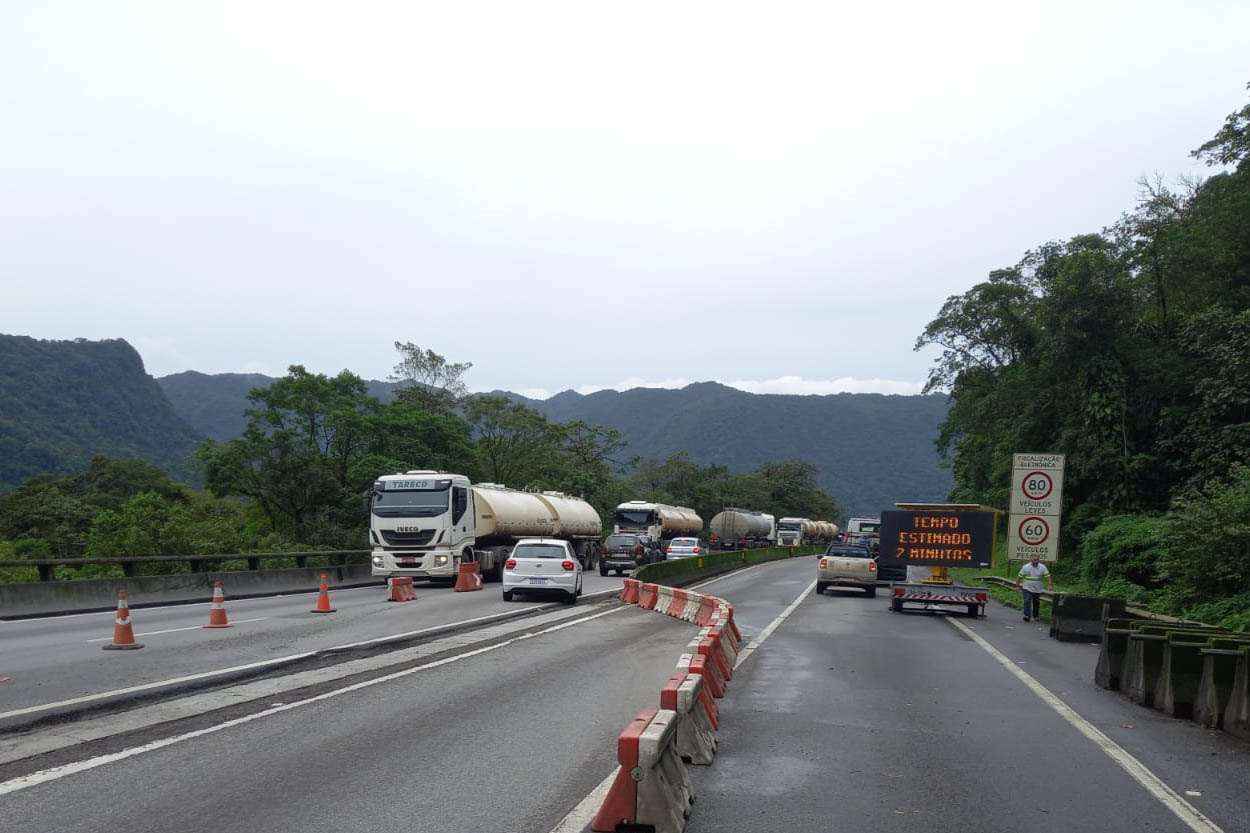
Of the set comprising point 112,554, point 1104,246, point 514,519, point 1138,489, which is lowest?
point 112,554

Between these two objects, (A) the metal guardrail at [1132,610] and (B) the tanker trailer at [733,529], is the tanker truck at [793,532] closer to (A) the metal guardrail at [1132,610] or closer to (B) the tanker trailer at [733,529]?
(B) the tanker trailer at [733,529]

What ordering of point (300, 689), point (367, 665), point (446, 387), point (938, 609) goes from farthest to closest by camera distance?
point (446, 387)
point (938, 609)
point (367, 665)
point (300, 689)

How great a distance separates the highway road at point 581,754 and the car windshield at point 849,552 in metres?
17.6

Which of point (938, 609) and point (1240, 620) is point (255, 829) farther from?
point (938, 609)

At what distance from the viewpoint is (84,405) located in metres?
141

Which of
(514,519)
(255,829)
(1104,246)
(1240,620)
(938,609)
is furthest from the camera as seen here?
(1104,246)

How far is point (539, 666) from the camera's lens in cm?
1377

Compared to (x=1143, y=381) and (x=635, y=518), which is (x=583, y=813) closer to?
(x=1143, y=381)

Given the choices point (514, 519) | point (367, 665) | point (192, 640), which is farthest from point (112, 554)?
point (367, 665)

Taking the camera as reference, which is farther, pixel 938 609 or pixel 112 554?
pixel 112 554

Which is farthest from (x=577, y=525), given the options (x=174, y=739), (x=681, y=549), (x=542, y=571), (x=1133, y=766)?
(x=1133, y=766)

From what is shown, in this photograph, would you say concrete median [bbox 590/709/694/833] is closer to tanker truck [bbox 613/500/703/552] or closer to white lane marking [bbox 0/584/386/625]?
white lane marking [bbox 0/584/386/625]

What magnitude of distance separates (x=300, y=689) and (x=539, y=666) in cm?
337

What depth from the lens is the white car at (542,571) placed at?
25234mm
